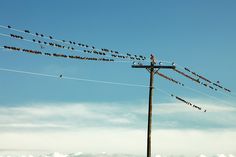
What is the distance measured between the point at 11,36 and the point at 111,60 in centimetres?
945

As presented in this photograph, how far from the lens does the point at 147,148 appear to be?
42719 millimetres

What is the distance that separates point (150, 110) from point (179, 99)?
20.3 ft

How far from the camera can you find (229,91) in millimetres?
54562

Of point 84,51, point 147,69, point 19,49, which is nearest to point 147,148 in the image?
point 147,69

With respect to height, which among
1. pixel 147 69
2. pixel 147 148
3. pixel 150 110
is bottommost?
pixel 147 148

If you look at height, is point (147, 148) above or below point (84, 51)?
below

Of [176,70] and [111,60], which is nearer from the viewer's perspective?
[111,60]

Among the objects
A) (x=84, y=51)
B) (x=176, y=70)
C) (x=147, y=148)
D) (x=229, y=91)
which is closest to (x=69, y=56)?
(x=84, y=51)

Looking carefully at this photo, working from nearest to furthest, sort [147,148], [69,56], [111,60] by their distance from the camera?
1. [69,56]
2. [111,60]
3. [147,148]

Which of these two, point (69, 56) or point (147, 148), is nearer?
point (69, 56)

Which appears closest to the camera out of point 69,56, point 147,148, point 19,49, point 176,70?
point 19,49

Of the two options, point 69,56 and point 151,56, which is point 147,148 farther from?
point 69,56

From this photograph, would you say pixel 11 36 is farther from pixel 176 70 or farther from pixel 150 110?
pixel 176 70

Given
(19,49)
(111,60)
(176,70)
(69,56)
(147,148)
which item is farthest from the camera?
(176,70)
